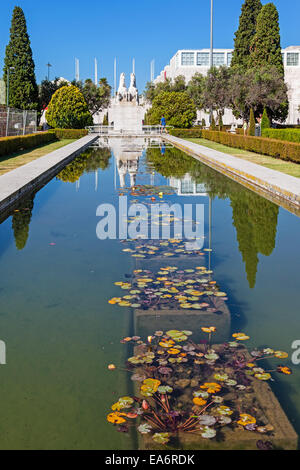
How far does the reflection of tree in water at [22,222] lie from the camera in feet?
25.6

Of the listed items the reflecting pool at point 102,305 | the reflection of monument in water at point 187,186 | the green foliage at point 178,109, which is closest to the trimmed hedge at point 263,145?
the reflection of monument in water at point 187,186

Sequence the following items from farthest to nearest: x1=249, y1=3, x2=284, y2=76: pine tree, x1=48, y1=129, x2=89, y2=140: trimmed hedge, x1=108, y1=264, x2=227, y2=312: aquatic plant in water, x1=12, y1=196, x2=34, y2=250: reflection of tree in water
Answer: x1=249, y1=3, x2=284, y2=76: pine tree < x1=48, y1=129, x2=89, y2=140: trimmed hedge < x1=12, y1=196, x2=34, y2=250: reflection of tree in water < x1=108, y1=264, x2=227, y2=312: aquatic plant in water

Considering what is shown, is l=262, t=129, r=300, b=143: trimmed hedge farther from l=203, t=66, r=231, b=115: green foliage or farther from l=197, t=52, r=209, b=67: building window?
l=197, t=52, r=209, b=67: building window

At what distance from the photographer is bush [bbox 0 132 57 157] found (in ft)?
76.3

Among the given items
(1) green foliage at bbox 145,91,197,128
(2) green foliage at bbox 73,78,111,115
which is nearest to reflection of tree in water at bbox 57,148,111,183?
(1) green foliage at bbox 145,91,197,128

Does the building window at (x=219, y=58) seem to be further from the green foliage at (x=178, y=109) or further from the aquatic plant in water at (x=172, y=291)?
the aquatic plant in water at (x=172, y=291)

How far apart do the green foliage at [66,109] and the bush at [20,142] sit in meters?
9.49

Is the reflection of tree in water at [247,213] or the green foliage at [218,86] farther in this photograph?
the green foliage at [218,86]

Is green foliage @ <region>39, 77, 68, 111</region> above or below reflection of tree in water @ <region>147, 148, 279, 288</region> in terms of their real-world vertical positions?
above

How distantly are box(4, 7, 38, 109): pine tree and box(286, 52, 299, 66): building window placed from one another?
50219 mm

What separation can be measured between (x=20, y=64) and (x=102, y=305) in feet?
180

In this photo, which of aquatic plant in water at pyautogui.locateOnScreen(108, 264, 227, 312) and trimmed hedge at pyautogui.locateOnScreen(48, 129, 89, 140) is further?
trimmed hedge at pyautogui.locateOnScreen(48, 129, 89, 140)

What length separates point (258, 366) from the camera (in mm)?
3732

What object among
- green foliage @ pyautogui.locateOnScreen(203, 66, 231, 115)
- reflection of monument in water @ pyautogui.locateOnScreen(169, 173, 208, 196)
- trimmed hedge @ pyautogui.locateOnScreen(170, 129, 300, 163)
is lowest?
reflection of monument in water @ pyautogui.locateOnScreen(169, 173, 208, 196)
